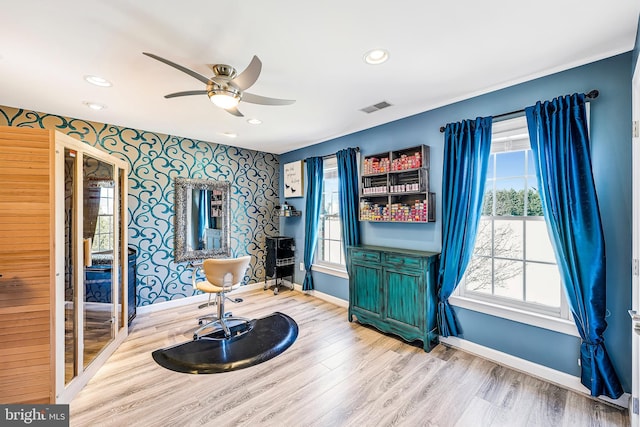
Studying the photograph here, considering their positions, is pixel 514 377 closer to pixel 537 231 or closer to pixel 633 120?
pixel 537 231

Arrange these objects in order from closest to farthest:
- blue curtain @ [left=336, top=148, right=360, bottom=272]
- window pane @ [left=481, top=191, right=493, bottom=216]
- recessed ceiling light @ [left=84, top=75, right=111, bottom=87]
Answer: recessed ceiling light @ [left=84, top=75, right=111, bottom=87] < window pane @ [left=481, top=191, right=493, bottom=216] < blue curtain @ [left=336, top=148, right=360, bottom=272]

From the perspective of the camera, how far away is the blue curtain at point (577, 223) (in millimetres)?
1895

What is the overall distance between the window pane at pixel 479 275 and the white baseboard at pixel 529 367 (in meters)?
0.53

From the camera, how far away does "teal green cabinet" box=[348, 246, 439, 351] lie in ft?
8.81

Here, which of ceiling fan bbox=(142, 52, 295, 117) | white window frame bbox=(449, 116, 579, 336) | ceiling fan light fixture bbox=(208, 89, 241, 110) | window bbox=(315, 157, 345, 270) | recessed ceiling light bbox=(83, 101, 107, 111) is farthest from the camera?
window bbox=(315, 157, 345, 270)

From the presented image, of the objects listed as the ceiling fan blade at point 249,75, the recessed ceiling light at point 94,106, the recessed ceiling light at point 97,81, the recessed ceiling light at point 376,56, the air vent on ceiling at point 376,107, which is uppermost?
the recessed ceiling light at point 94,106

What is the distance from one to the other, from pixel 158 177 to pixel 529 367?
15.3 ft

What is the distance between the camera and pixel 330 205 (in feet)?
14.2

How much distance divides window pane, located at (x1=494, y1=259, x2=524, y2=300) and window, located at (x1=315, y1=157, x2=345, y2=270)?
6.67ft

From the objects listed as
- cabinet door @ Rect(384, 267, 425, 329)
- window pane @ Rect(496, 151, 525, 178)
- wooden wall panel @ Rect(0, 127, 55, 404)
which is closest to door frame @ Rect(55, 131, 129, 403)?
wooden wall panel @ Rect(0, 127, 55, 404)

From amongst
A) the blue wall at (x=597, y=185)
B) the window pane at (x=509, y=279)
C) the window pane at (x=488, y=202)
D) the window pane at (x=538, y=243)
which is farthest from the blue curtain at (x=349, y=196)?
the window pane at (x=538, y=243)

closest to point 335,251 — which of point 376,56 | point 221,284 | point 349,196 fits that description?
point 349,196

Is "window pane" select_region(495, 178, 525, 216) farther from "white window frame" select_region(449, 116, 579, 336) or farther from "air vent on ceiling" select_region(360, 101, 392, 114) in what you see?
"air vent on ceiling" select_region(360, 101, 392, 114)

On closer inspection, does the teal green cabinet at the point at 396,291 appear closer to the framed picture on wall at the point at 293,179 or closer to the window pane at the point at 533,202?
the window pane at the point at 533,202
